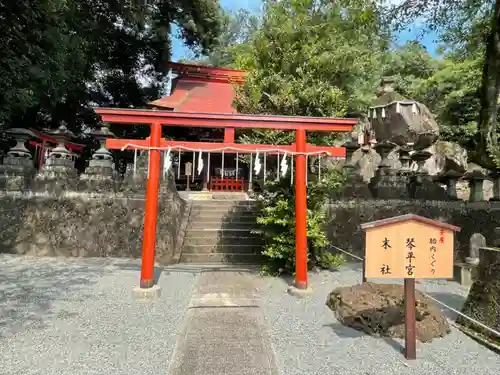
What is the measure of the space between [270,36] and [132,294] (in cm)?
693

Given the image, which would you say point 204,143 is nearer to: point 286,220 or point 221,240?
point 286,220

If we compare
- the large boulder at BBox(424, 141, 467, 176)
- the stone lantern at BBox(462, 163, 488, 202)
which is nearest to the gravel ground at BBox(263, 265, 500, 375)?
the stone lantern at BBox(462, 163, 488, 202)

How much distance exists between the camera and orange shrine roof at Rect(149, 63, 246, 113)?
15.0 metres

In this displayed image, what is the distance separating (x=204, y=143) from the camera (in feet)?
18.1

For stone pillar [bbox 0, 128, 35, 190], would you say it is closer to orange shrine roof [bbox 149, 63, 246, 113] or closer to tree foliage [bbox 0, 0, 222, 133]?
tree foliage [bbox 0, 0, 222, 133]

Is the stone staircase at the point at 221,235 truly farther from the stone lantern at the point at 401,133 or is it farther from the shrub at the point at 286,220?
the stone lantern at the point at 401,133

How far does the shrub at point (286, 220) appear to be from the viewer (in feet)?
21.5

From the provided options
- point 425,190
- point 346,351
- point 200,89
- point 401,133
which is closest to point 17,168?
point 346,351

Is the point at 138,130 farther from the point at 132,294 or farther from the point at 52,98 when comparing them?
the point at 132,294

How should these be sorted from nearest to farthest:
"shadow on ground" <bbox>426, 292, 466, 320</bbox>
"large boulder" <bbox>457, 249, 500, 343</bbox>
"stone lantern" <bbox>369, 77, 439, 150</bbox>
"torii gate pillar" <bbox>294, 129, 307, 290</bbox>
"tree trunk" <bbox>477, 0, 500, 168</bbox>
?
"large boulder" <bbox>457, 249, 500, 343</bbox> < "shadow on ground" <bbox>426, 292, 466, 320</bbox> < "torii gate pillar" <bbox>294, 129, 307, 290</bbox> < "tree trunk" <bbox>477, 0, 500, 168</bbox> < "stone lantern" <bbox>369, 77, 439, 150</bbox>

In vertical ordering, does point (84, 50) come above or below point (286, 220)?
above

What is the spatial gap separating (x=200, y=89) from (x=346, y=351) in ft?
51.9

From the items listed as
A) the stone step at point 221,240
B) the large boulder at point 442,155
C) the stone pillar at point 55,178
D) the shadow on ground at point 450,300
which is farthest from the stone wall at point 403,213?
the large boulder at point 442,155

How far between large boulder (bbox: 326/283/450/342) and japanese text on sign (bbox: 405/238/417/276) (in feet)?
3.15
